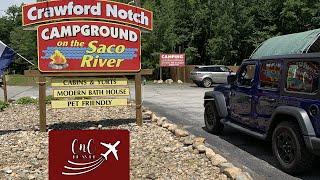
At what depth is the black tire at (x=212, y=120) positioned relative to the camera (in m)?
9.99

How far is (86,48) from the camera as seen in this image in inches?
419

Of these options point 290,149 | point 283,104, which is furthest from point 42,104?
point 290,149

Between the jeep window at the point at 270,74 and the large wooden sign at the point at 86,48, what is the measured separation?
3794mm

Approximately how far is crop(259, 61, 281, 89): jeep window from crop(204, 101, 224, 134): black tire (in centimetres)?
215

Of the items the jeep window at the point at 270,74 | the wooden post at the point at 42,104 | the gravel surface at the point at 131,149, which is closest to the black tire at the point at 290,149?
the jeep window at the point at 270,74

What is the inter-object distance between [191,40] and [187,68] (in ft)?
22.5

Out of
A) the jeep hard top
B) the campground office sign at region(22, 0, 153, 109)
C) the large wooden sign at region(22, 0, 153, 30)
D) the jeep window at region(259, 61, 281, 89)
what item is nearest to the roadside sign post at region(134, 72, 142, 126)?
the campground office sign at region(22, 0, 153, 109)

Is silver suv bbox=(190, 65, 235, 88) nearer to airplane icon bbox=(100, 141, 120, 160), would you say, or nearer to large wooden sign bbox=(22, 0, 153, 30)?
large wooden sign bbox=(22, 0, 153, 30)

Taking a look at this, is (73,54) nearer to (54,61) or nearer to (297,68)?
(54,61)

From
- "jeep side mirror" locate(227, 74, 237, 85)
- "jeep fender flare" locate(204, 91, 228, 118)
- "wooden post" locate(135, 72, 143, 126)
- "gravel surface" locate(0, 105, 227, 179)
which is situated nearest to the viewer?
"gravel surface" locate(0, 105, 227, 179)

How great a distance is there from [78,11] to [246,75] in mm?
4160

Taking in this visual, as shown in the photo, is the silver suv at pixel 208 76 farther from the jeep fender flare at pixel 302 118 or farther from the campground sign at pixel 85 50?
the jeep fender flare at pixel 302 118

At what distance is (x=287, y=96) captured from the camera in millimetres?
7027

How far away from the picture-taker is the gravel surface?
21.7 feet
